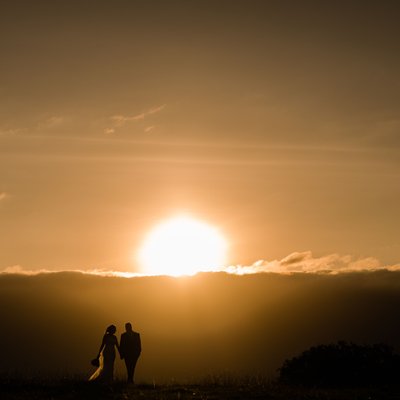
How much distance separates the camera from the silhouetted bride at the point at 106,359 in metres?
28.5

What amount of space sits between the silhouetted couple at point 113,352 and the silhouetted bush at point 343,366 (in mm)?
10972

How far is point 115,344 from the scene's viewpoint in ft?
96.5

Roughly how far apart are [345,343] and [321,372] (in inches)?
142

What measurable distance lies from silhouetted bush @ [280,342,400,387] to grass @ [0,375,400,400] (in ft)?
29.7

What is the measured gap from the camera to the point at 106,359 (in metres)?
28.6

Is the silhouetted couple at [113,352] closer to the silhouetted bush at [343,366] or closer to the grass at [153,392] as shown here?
the grass at [153,392]

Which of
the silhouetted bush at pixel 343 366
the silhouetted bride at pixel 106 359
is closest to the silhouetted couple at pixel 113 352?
the silhouetted bride at pixel 106 359

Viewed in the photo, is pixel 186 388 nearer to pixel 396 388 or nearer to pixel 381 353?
pixel 396 388

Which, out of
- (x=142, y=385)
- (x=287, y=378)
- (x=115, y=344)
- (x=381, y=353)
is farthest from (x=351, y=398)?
(x=381, y=353)

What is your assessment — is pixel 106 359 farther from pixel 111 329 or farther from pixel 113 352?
pixel 111 329

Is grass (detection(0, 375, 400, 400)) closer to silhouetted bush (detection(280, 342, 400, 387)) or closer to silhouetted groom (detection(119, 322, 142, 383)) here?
silhouetted groom (detection(119, 322, 142, 383))

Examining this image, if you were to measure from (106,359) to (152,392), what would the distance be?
453 cm

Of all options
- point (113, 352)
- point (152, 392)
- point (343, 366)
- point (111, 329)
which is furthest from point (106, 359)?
point (343, 366)

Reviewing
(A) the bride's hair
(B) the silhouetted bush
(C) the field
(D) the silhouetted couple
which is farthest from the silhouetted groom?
(B) the silhouetted bush
